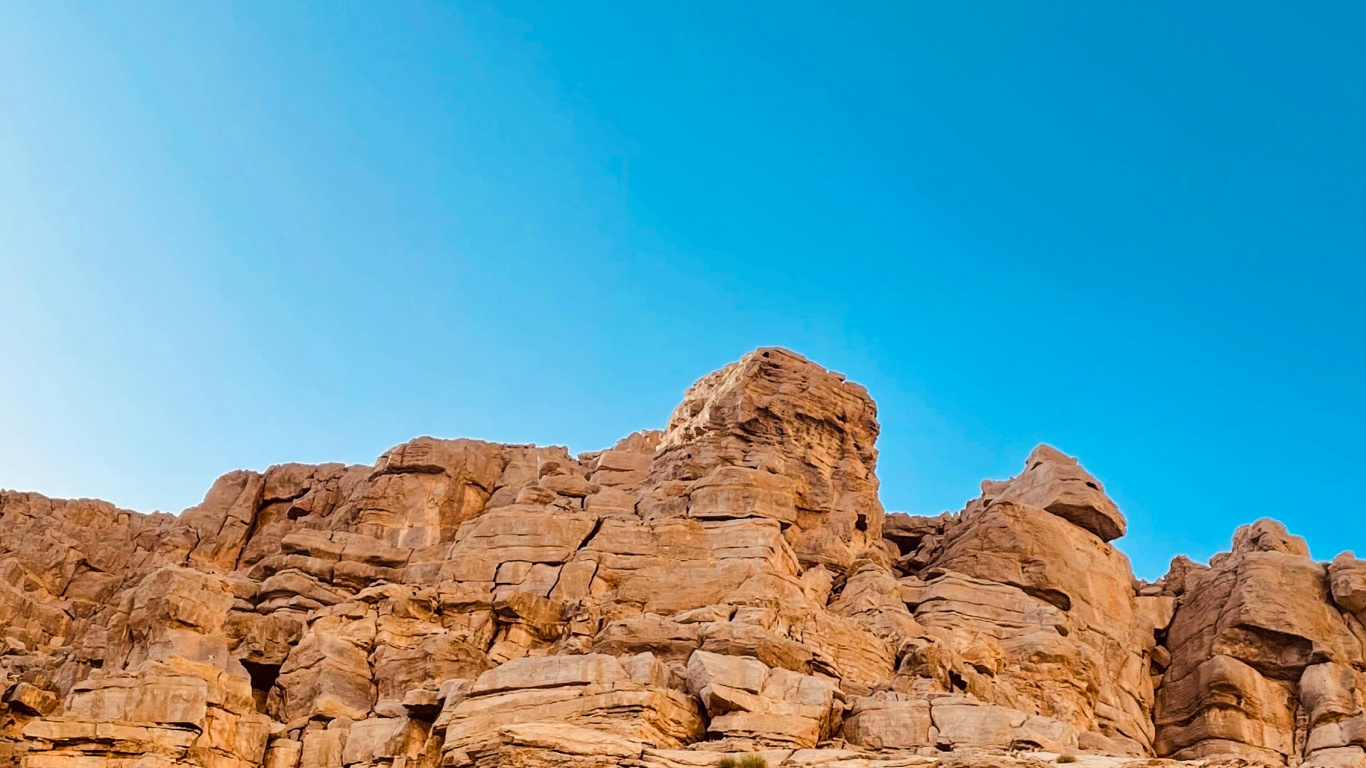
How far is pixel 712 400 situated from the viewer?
7494 centimetres

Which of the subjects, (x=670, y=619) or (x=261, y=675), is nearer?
(x=670, y=619)

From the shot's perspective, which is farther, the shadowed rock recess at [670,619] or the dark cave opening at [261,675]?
the dark cave opening at [261,675]

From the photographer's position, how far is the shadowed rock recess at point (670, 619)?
4538cm

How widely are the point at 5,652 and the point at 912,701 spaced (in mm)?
40782

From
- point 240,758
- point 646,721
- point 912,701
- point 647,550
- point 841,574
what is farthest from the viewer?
point 841,574

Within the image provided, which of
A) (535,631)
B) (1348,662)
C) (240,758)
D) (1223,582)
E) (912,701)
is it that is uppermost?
(1223,582)

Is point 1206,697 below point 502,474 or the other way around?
below

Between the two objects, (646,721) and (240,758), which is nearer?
(646,721)

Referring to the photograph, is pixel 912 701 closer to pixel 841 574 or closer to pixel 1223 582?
pixel 841 574

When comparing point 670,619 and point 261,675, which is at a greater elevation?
point 670,619

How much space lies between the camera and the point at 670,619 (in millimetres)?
53594

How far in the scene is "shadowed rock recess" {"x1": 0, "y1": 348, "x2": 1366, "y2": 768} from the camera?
4538 cm

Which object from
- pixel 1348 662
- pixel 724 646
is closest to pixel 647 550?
pixel 724 646

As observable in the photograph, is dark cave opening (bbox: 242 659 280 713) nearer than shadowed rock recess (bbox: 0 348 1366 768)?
No
